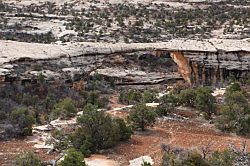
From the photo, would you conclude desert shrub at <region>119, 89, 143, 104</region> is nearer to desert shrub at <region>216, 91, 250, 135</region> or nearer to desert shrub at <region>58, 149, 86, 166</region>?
desert shrub at <region>216, 91, 250, 135</region>

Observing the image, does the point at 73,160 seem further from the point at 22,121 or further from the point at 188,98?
the point at 188,98

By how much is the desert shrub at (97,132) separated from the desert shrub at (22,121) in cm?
203

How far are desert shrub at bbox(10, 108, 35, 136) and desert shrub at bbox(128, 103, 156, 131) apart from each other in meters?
3.55

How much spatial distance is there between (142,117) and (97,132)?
7.12ft

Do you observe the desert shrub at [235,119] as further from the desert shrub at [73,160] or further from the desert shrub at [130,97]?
the desert shrub at [73,160]

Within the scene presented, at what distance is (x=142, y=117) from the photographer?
1891 cm

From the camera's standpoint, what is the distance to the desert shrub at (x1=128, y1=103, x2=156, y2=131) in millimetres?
18906

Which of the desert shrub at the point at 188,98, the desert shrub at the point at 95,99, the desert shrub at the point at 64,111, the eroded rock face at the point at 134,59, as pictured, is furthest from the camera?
the eroded rock face at the point at 134,59

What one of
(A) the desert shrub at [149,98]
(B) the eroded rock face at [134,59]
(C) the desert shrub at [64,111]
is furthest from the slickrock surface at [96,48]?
(C) the desert shrub at [64,111]

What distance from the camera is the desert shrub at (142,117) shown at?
62.0 feet

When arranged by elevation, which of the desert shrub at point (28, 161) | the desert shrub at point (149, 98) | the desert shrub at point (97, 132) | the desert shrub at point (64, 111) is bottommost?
the desert shrub at point (149, 98)

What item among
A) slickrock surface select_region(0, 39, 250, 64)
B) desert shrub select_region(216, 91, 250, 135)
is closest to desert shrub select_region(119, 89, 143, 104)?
slickrock surface select_region(0, 39, 250, 64)

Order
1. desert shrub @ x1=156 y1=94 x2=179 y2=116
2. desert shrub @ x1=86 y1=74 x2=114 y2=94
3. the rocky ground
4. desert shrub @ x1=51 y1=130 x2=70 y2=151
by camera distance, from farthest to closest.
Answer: desert shrub @ x1=86 y1=74 x2=114 y2=94
desert shrub @ x1=156 y1=94 x2=179 y2=116
desert shrub @ x1=51 y1=130 x2=70 y2=151
the rocky ground

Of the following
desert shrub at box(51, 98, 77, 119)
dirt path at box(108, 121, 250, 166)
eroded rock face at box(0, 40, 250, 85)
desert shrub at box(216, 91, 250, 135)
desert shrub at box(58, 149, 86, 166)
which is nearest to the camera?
desert shrub at box(58, 149, 86, 166)
